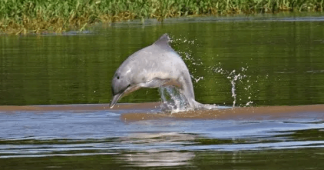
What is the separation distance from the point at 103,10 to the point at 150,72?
81.8 feet

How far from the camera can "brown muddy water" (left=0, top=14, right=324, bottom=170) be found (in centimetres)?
883

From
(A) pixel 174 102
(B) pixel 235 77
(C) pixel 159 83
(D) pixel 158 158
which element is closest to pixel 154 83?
(C) pixel 159 83

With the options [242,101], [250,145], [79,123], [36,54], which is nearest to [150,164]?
[250,145]

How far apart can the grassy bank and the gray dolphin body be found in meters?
18.3

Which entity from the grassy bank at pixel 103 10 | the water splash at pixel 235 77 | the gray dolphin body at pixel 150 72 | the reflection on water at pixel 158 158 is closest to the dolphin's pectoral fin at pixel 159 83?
the gray dolphin body at pixel 150 72

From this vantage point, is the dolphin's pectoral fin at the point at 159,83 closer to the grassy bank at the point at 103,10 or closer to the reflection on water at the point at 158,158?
the reflection on water at the point at 158,158

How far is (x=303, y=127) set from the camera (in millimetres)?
10758

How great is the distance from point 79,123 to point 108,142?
1.88m

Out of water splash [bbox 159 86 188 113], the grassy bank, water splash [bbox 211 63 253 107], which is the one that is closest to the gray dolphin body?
water splash [bbox 159 86 188 113]

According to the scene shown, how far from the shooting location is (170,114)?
12531mm

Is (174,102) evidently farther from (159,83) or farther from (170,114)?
(159,83)

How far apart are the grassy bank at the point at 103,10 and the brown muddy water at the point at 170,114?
4.84 m

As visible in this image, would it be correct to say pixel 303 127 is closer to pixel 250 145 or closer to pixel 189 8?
pixel 250 145

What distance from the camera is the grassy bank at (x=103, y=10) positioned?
3169 centimetres
